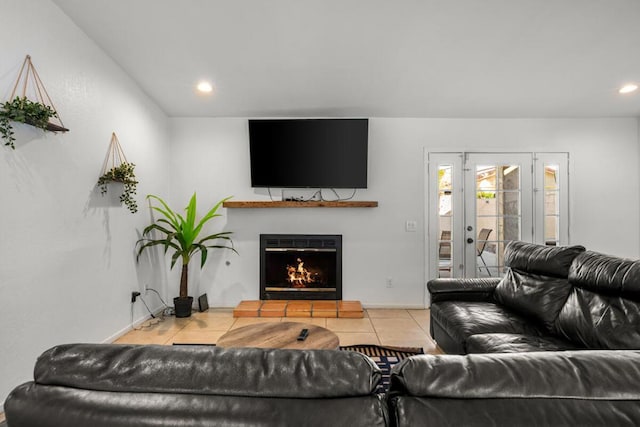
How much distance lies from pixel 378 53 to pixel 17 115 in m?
2.73

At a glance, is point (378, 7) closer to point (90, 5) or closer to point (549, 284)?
point (90, 5)

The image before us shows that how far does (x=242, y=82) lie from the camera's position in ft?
11.2

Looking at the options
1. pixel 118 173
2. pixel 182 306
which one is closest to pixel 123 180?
pixel 118 173

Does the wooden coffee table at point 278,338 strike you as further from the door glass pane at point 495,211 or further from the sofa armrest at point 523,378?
the door glass pane at point 495,211

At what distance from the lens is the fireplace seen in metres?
4.18

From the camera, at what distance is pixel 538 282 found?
2.39 meters

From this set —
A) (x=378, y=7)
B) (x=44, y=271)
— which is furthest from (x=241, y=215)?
(x=378, y=7)

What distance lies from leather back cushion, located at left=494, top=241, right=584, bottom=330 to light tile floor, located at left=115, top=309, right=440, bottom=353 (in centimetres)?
87

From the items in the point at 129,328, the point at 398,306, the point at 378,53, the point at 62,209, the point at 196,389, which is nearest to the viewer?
the point at 196,389

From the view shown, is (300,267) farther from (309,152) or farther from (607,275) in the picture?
(607,275)

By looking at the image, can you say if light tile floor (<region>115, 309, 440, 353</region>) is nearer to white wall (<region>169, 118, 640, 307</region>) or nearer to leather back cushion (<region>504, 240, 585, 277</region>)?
white wall (<region>169, 118, 640, 307</region>)

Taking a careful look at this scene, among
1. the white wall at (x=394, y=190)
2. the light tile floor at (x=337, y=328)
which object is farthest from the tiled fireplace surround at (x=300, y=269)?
the light tile floor at (x=337, y=328)

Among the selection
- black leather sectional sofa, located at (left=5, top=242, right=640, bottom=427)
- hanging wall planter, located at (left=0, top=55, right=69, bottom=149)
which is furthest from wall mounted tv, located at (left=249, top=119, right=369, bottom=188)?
black leather sectional sofa, located at (left=5, top=242, right=640, bottom=427)

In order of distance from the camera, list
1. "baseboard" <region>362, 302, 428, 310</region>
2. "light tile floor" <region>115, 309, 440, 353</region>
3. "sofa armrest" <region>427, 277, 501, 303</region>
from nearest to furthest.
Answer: "sofa armrest" <region>427, 277, 501, 303</region> < "light tile floor" <region>115, 309, 440, 353</region> < "baseboard" <region>362, 302, 428, 310</region>
